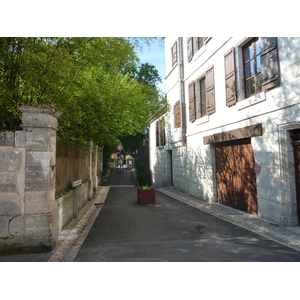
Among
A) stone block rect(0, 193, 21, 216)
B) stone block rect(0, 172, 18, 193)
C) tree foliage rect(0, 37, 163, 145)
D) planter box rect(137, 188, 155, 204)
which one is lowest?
planter box rect(137, 188, 155, 204)

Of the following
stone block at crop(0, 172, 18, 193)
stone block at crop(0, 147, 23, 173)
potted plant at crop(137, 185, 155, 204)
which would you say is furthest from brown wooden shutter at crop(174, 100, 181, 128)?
stone block at crop(0, 172, 18, 193)

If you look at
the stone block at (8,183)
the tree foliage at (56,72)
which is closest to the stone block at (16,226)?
the stone block at (8,183)

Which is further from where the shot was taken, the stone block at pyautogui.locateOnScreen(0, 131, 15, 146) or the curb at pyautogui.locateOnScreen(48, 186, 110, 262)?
the stone block at pyautogui.locateOnScreen(0, 131, 15, 146)

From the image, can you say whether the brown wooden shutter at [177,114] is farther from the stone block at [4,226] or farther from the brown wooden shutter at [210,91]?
the stone block at [4,226]

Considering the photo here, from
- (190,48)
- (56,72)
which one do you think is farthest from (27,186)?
(190,48)

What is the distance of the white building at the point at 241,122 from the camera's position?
233 inches

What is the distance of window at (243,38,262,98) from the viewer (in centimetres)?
708

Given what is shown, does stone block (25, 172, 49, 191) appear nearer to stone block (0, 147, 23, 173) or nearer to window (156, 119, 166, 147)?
stone block (0, 147, 23, 173)

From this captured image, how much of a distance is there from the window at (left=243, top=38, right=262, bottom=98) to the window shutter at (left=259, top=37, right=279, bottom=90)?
361 mm

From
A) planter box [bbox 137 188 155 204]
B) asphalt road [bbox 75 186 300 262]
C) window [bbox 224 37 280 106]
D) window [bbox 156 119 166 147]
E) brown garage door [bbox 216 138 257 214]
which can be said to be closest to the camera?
asphalt road [bbox 75 186 300 262]

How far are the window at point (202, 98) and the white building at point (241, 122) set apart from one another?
0.04 metres

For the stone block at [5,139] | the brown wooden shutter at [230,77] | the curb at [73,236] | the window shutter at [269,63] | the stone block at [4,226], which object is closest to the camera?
the curb at [73,236]

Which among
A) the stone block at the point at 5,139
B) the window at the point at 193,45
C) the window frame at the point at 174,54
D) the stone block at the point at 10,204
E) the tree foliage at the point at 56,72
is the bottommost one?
the stone block at the point at 10,204

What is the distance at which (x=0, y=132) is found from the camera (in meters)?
4.43
